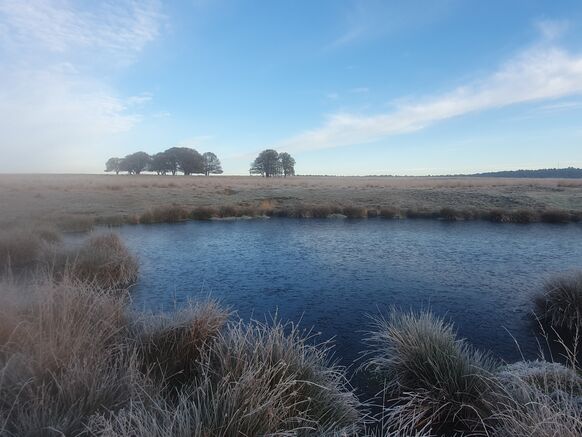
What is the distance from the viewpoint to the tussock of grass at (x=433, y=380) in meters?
6.09

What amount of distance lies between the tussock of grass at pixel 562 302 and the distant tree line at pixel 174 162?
102 m

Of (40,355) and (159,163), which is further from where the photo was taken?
(159,163)

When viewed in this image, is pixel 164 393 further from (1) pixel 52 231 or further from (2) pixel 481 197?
(2) pixel 481 197

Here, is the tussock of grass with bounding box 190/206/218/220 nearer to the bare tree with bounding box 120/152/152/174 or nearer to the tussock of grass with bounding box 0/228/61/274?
the tussock of grass with bounding box 0/228/61/274

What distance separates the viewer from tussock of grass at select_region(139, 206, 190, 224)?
3222 cm

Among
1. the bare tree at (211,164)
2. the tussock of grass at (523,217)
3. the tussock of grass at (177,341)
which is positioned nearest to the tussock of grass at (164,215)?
the tussock of grass at (177,341)

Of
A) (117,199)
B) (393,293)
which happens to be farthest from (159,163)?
(393,293)

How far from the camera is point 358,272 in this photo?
1673cm

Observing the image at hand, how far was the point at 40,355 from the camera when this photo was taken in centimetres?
511

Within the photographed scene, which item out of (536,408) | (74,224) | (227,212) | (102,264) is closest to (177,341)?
(536,408)

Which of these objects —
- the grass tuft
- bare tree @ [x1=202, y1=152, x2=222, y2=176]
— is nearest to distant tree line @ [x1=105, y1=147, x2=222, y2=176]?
bare tree @ [x1=202, y1=152, x2=222, y2=176]

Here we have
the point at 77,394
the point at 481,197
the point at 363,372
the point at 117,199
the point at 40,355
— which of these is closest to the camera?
the point at 77,394

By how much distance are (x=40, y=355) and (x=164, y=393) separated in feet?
5.65

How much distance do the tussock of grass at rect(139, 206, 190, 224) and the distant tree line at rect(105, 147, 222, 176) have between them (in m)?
74.6
